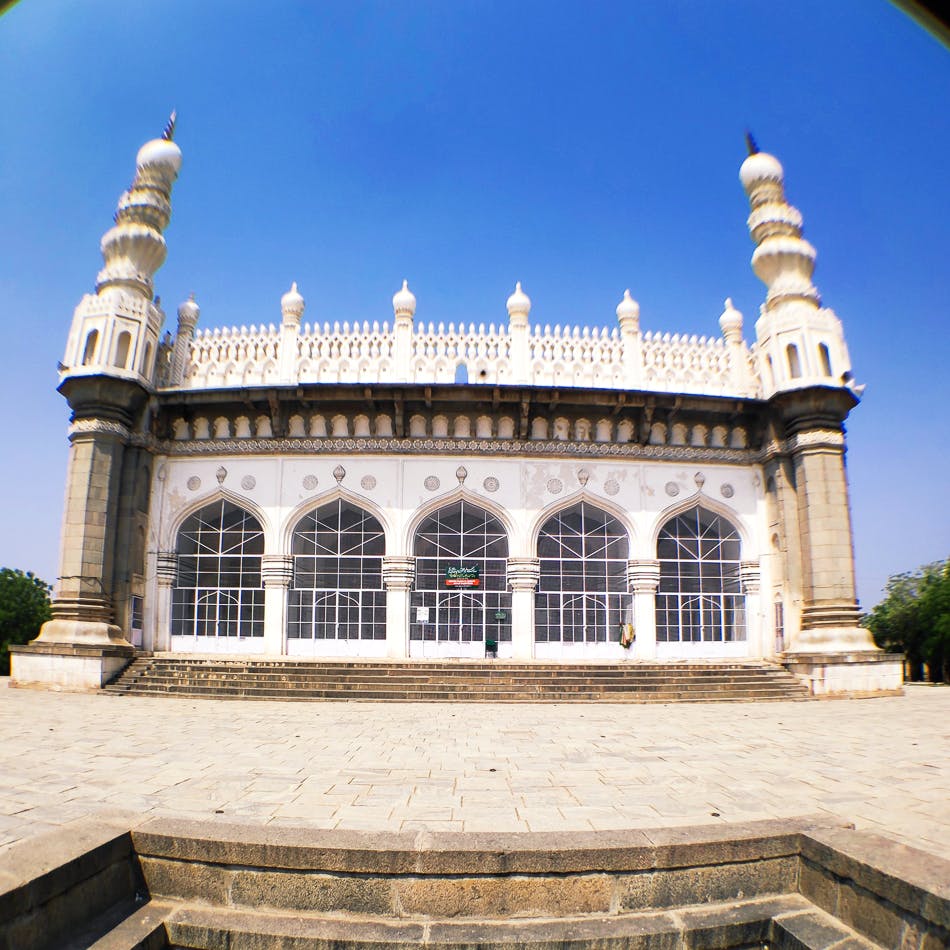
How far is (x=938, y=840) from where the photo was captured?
4051 mm

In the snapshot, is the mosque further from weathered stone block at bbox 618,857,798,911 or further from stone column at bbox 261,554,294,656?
weathered stone block at bbox 618,857,798,911

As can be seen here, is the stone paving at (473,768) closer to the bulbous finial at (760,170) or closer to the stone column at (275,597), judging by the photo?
the stone column at (275,597)

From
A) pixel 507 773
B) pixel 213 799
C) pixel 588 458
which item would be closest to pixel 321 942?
pixel 213 799

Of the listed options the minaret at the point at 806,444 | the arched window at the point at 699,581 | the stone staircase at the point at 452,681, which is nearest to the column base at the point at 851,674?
the minaret at the point at 806,444

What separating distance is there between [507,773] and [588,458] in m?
11.7

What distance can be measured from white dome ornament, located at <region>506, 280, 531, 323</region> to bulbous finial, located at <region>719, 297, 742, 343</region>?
5453mm

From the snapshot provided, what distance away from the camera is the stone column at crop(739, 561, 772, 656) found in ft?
54.5

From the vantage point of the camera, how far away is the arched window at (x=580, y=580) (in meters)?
16.6

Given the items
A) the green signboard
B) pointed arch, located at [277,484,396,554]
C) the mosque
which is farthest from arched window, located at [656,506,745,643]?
pointed arch, located at [277,484,396,554]

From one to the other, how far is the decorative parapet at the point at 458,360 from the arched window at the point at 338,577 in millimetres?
3549

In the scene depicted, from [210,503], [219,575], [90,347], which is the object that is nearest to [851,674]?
[219,575]

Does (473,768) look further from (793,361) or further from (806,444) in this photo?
(793,361)

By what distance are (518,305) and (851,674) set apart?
11.3 metres

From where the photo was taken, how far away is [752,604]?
659 inches
